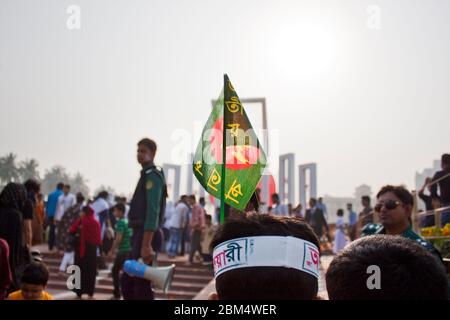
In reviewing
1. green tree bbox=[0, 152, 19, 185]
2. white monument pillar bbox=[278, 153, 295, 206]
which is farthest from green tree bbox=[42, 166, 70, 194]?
white monument pillar bbox=[278, 153, 295, 206]

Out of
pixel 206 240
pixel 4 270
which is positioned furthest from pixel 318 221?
pixel 4 270

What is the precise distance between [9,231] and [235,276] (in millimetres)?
3958

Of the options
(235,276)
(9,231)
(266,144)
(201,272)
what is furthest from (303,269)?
(201,272)

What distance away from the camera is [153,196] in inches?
163

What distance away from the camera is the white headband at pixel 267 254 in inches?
50.1

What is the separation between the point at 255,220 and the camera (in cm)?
137

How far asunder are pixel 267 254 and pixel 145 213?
3.00m

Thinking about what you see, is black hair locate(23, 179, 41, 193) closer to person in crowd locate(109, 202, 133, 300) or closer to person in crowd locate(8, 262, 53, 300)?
person in crowd locate(109, 202, 133, 300)

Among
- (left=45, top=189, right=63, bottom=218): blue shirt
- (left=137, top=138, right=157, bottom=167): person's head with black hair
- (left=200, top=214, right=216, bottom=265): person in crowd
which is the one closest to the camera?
(left=137, top=138, right=157, bottom=167): person's head with black hair

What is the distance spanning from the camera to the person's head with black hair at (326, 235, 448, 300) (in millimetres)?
1239

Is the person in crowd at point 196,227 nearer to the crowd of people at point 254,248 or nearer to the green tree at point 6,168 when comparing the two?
the crowd of people at point 254,248

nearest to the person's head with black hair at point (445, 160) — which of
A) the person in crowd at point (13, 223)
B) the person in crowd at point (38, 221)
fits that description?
the person in crowd at point (13, 223)

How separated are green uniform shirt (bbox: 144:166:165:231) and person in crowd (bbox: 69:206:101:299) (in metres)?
3.73
